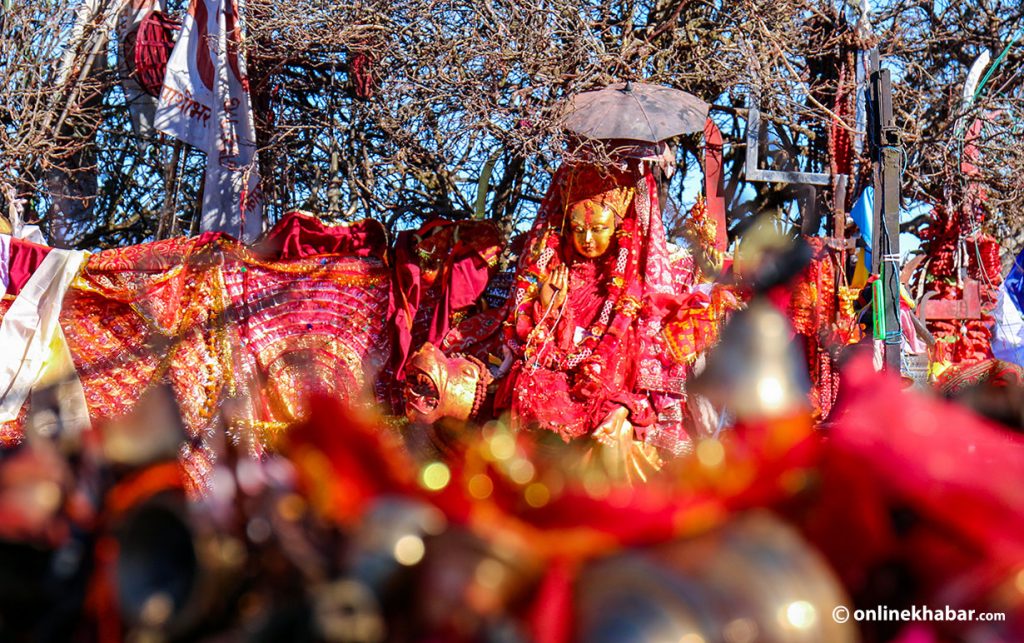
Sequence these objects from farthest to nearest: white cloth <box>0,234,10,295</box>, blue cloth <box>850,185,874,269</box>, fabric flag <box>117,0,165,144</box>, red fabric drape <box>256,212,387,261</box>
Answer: fabric flag <box>117,0,165,144</box>
blue cloth <box>850,185,874,269</box>
red fabric drape <box>256,212,387,261</box>
white cloth <box>0,234,10,295</box>

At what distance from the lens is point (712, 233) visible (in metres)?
7.16

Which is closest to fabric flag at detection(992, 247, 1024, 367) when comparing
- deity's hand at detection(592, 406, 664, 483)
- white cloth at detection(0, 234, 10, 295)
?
Result: deity's hand at detection(592, 406, 664, 483)

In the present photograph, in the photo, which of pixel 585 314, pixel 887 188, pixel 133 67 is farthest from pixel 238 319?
pixel 887 188

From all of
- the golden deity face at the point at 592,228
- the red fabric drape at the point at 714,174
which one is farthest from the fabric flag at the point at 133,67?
the red fabric drape at the point at 714,174

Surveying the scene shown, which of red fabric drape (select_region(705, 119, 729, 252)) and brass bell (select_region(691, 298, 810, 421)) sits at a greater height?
brass bell (select_region(691, 298, 810, 421))

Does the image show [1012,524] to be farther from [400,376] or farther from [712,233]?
[712,233]

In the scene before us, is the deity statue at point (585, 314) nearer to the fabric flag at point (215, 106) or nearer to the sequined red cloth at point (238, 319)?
the sequined red cloth at point (238, 319)

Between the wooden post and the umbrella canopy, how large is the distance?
974 millimetres

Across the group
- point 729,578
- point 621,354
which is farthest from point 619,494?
point 621,354

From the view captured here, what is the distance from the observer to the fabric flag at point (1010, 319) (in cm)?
758

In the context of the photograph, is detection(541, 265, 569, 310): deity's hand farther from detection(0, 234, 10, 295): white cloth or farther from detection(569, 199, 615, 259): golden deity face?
detection(0, 234, 10, 295): white cloth

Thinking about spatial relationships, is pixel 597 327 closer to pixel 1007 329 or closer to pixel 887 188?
pixel 887 188

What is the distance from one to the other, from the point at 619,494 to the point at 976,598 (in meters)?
0.43

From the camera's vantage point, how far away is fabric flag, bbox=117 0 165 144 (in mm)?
8328
